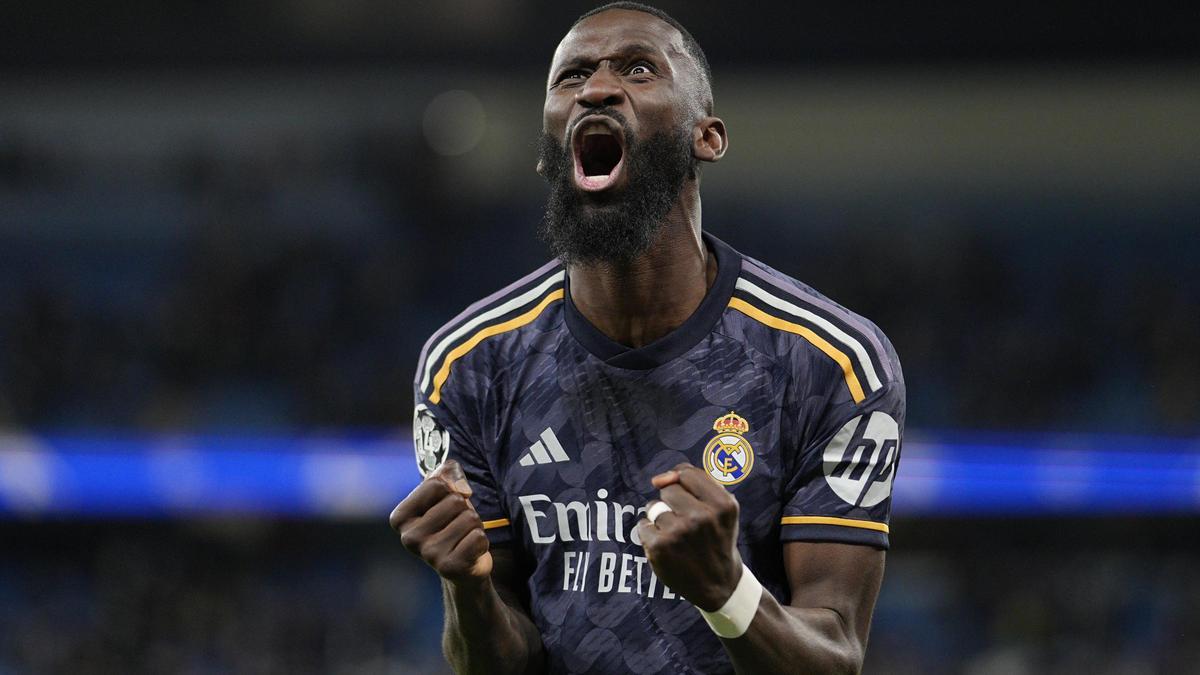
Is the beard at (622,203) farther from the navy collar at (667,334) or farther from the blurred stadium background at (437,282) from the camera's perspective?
the blurred stadium background at (437,282)

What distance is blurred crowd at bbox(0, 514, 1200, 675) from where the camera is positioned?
12.5 m

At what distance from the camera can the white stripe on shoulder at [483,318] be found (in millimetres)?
3951

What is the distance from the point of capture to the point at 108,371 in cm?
1430

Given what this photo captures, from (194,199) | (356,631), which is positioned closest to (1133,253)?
(356,631)

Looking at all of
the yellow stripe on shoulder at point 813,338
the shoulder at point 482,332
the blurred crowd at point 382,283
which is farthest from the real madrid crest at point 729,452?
the blurred crowd at point 382,283

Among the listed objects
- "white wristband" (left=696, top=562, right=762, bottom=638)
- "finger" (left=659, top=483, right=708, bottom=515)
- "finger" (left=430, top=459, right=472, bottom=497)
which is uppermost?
"finger" (left=430, top=459, right=472, bottom=497)

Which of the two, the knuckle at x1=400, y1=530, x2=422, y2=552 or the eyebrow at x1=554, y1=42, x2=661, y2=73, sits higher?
the eyebrow at x1=554, y1=42, x2=661, y2=73

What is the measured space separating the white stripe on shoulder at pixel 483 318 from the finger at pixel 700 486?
105 centimetres

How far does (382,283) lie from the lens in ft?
50.4

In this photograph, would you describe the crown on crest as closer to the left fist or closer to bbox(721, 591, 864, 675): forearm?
bbox(721, 591, 864, 675): forearm

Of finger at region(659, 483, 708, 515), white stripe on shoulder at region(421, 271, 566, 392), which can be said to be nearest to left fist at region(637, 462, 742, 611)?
finger at region(659, 483, 708, 515)

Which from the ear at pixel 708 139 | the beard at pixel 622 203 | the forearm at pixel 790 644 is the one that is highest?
the ear at pixel 708 139

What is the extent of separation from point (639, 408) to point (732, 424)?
23cm

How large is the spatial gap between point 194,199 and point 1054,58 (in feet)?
30.1
